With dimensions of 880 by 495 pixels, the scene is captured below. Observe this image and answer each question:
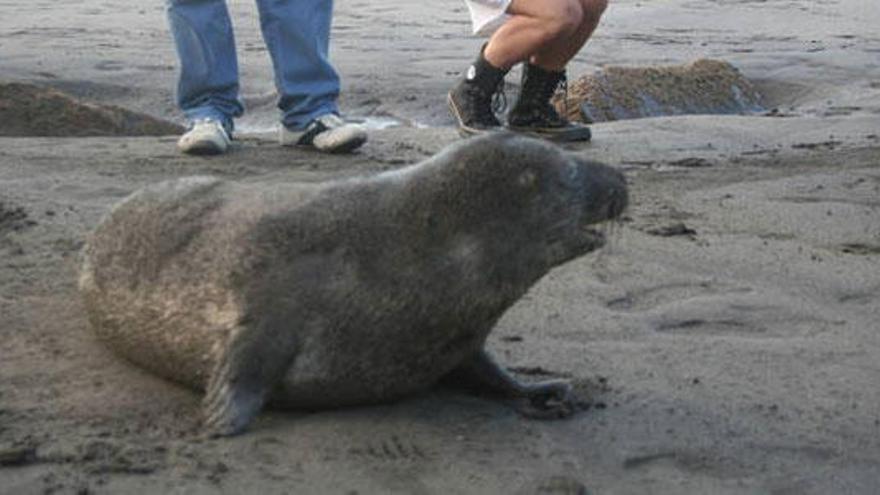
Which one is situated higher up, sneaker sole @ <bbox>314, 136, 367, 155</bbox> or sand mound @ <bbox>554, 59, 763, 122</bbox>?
sneaker sole @ <bbox>314, 136, 367, 155</bbox>

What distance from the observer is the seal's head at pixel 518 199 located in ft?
11.4

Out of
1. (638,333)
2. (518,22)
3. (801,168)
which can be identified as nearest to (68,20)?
(518,22)

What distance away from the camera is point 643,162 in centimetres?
682

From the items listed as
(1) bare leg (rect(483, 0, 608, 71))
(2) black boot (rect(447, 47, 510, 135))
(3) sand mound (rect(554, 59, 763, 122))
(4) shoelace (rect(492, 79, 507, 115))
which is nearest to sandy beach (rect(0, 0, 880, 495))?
(2) black boot (rect(447, 47, 510, 135))

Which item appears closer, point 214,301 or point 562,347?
point 214,301

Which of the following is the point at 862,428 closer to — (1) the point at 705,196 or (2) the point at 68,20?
(1) the point at 705,196

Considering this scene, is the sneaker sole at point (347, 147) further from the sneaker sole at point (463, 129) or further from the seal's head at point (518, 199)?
the seal's head at point (518, 199)

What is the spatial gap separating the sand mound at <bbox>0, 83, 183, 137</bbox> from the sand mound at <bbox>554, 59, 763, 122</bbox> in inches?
87.1

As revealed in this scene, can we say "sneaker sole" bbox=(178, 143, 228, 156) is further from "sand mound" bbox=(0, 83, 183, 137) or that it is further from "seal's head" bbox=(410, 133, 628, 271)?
"seal's head" bbox=(410, 133, 628, 271)

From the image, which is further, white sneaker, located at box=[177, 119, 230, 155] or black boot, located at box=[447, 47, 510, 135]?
black boot, located at box=[447, 47, 510, 135]

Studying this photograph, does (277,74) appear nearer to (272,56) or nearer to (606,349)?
(272,56)

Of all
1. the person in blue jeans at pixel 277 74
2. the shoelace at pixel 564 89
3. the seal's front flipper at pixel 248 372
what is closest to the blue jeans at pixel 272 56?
the person in blue jeans at pixel 277 74

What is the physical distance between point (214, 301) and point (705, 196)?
302 cm

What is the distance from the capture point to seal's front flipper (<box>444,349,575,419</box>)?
3576 mm
